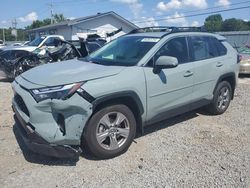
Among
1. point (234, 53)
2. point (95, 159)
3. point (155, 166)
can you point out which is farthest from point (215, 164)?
point (234, 53)

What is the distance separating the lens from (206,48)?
5777mm

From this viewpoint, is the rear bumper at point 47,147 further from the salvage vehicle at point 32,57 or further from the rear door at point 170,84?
the salvage vehicle at point 32,57

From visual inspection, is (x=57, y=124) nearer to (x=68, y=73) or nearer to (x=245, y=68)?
(x=68, y=73)

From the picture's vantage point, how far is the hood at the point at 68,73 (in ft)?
12.7

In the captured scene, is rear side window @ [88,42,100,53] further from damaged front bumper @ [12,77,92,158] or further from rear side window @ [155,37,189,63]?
damaged front bumper @ [12,77,92,158]

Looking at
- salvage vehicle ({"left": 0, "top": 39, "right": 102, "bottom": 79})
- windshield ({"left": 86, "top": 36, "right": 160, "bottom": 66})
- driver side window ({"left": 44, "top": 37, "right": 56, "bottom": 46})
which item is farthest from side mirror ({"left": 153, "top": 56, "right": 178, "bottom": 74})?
driver side window ({"left": 44, "top": 37, "right": 56, "bottom": 46})

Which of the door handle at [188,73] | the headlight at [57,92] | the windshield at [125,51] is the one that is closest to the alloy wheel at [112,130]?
the headlight at [57,92]

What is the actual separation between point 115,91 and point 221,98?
3120mm

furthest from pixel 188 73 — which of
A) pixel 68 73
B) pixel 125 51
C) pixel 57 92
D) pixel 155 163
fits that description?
pixel 57 92

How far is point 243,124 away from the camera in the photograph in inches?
227

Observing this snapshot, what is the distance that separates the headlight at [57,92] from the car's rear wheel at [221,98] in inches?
130

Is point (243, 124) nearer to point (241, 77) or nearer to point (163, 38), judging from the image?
point (163, 38)

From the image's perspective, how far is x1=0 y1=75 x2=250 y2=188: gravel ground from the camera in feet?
12.0

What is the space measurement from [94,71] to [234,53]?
3643mm
